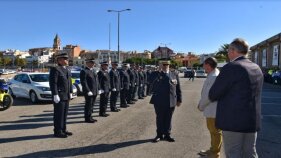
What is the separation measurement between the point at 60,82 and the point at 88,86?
1.90 meters

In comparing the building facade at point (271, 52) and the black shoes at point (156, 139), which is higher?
the building facade at point (271, 52)

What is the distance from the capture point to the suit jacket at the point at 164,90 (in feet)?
24.1

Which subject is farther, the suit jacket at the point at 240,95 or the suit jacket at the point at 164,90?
the suit jacket at the point at 164,90

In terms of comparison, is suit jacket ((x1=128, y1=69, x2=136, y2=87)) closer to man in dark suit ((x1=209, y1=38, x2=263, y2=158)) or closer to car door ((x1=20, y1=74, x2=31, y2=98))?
car door ((x1=20, y1=74, x2=31, y2=98))

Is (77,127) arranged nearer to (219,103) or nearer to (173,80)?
(173,80)

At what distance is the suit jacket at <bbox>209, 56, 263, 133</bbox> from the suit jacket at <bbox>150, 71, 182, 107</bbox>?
11.1 ft

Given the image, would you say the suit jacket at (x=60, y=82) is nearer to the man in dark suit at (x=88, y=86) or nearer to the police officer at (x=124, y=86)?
the man in dark suit at (x=88, y=86)

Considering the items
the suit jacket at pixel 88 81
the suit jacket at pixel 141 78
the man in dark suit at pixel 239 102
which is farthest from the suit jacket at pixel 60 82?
the suit jacket at pixel 141 78

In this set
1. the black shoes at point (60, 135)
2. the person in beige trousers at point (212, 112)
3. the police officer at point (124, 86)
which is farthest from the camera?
→ the police officer at point (124, 86)

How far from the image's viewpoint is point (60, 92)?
8.05m

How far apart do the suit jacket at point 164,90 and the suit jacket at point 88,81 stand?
2980mm

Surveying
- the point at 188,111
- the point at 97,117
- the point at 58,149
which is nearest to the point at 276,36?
the point at 188,111

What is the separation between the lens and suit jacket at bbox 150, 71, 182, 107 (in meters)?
7.34

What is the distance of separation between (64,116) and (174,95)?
2.64 meters
